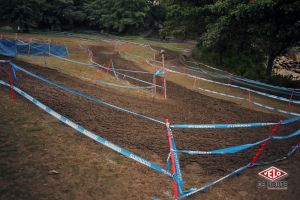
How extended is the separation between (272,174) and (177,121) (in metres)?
3.93

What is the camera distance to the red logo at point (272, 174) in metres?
6.93

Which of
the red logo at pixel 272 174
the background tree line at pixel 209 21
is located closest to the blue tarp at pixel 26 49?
the background tree line at pixel 209 21

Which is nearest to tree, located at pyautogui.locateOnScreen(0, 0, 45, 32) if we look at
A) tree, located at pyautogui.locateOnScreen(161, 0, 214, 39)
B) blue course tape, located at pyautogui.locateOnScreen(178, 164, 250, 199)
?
tree, located at pyautogui.locateOnScreen(161, 0, 214, 39)

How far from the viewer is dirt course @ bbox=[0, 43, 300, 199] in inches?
277

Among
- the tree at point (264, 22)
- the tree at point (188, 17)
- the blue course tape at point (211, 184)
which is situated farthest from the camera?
the tree at point (188, 17)

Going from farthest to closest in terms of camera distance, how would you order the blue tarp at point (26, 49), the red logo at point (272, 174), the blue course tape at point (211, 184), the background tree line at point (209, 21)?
1. the blue tarp at point (26, 49)
2. the background tree line at point (209, 21)
3. the red logo at point (272, 174)
4. the blue course tape at point (211, 184)

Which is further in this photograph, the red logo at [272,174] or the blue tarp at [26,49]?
the blue tarp at [26,49]

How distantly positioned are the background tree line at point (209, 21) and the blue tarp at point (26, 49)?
10.5 m

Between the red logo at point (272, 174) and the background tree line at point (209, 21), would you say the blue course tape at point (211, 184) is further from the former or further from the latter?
the background tree line at point (209, 21)

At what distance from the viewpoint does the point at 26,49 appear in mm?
22578

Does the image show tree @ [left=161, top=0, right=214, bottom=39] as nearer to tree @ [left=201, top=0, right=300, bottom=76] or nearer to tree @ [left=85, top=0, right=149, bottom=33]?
tree @ [left=201, top=0, right=300, bottom=76]

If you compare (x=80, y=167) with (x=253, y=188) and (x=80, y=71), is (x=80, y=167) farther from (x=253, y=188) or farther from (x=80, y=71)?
(x=80, y=71)

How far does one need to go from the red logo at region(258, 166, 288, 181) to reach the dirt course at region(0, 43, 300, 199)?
0.21m

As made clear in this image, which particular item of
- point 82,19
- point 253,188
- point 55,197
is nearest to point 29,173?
point 55,197
